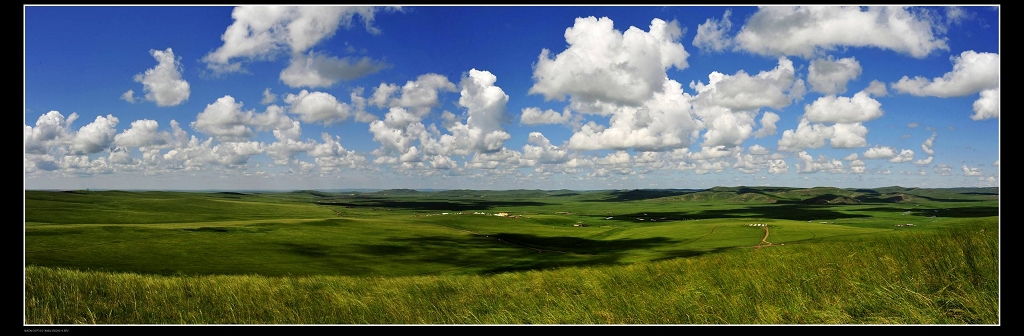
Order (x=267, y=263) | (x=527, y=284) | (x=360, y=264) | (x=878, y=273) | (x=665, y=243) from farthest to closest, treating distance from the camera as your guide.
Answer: (x=665, y=243), (x=360, y=264), (x=267, y=263), (x=527, y=284), (x=878, y=273)

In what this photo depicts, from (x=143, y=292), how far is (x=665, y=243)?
89.6 metres

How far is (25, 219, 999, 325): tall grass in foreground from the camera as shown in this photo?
8070 mm

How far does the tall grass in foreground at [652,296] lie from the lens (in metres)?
8.07

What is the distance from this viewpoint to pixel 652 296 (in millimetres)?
11141

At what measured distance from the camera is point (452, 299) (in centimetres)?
1291
